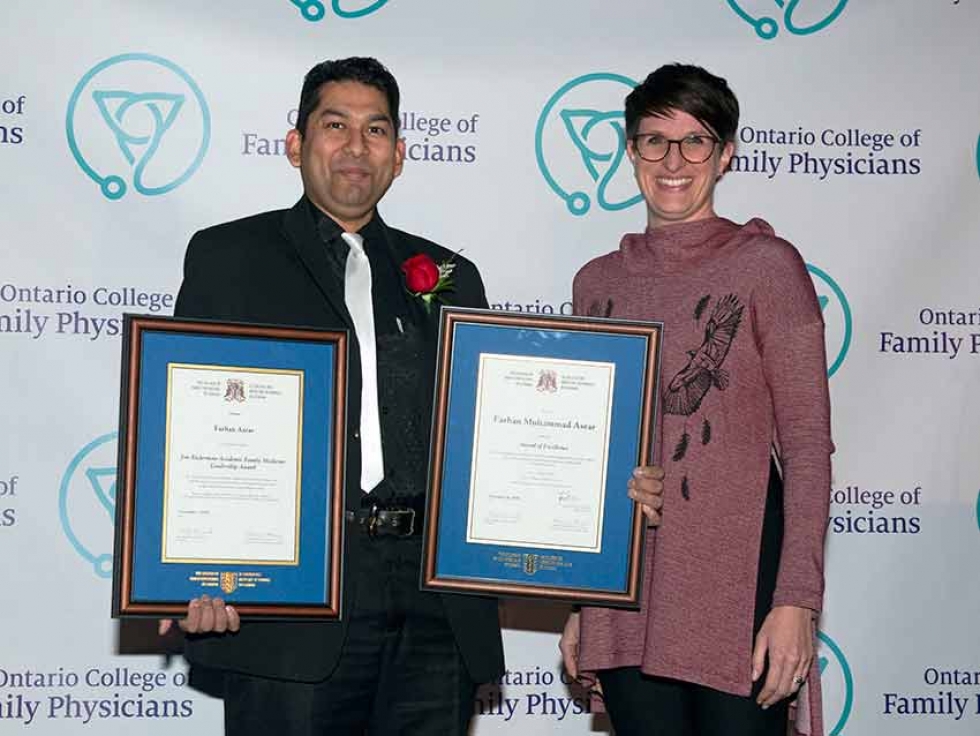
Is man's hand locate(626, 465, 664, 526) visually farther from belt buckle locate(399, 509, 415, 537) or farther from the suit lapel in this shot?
the suit lapel

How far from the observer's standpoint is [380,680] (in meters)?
2.51

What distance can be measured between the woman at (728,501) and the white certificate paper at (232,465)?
26.3 inches

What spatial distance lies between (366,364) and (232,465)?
329mm

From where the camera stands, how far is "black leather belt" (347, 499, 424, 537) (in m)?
2.42

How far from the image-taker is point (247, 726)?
244cm

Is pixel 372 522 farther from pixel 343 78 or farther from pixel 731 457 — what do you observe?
pixel 343 78

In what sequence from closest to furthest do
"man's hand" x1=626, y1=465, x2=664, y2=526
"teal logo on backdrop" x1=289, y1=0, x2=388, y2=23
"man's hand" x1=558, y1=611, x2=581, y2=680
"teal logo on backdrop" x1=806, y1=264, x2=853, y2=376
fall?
"man's hand" x1=626, y1=465, x2=664, y2=526 → "man's hand" x1=558, y1=611, x2=581, y2=680 → "teal logo on backdrop" x1=289, y1=0, x2=388, y2=23 → "teal logo on backdrop" x1=806, y1=264, x2=853, y2=376

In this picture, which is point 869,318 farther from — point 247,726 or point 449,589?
point 247,726

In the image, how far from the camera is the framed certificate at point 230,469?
230cm

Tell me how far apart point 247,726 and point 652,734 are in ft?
2.58

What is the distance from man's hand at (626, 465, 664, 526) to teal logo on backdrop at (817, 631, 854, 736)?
1.51 m

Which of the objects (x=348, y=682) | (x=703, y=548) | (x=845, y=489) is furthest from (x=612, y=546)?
(x=845, y=489)

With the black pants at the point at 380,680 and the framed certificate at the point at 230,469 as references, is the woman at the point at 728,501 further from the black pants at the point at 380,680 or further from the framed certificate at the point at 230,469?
the framed certificate at the point at 230,469

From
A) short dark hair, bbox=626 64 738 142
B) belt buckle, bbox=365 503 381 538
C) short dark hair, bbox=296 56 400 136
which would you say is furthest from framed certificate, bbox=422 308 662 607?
short dark hair, bbox=296 56 400 136
